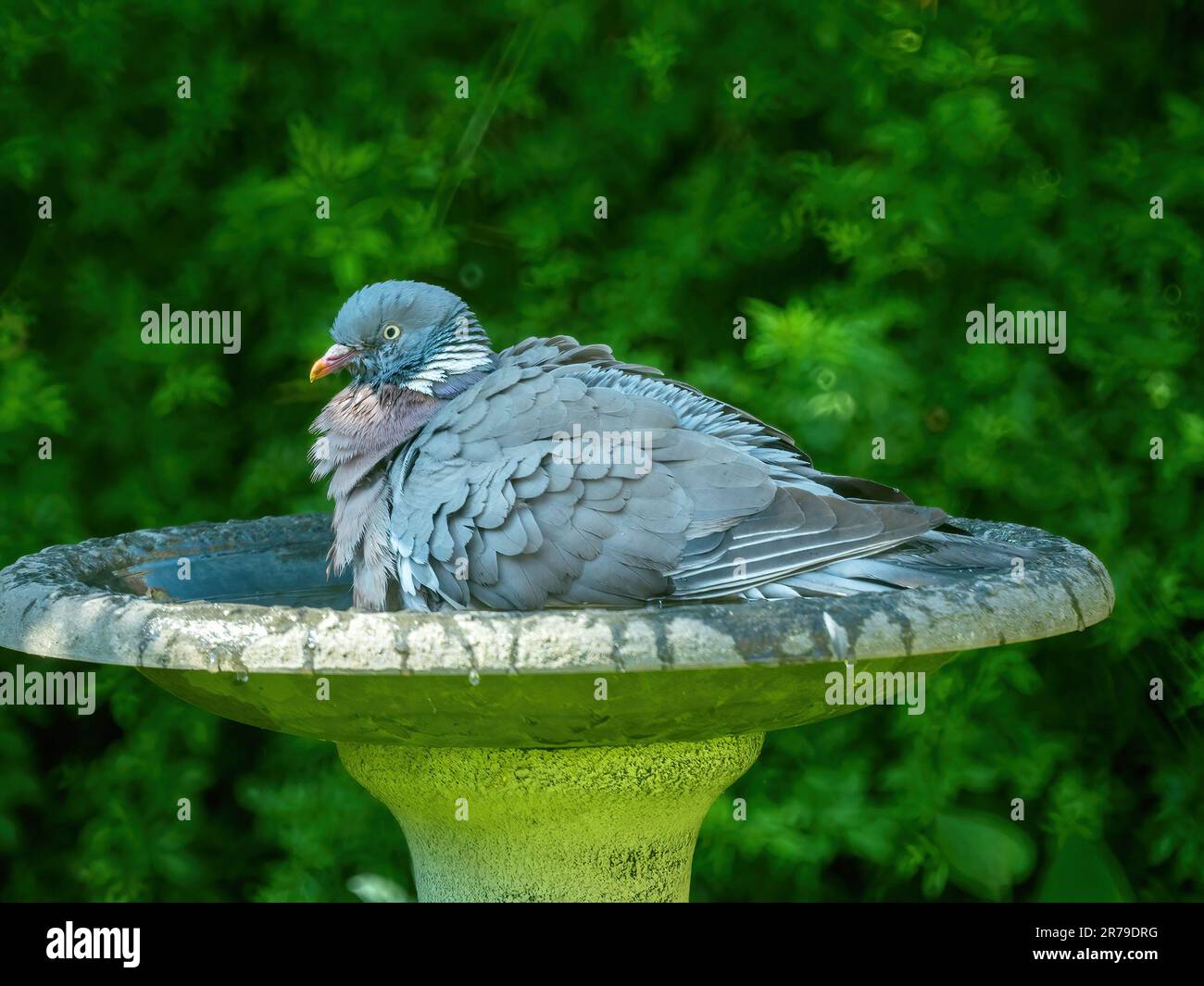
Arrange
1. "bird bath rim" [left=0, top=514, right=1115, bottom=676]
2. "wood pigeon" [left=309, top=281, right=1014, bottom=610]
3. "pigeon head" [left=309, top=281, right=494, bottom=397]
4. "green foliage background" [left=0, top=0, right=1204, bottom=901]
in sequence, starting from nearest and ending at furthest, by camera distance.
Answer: "bird bath rim" [left=0, top=514, right=1115, bottom=676]
"wood pigeon" [left=309, top=281, right=1014, bottom=610]
"pigeon head" [left=309, top=281, right=494, bottom=397]
"green foliage background" [left=0, top=0, right=1204, bottom=901]

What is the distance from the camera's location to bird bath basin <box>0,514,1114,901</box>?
1.86 m

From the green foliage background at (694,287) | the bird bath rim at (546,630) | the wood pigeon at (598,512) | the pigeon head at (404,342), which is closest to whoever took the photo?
the bird bath rim at (546,630)

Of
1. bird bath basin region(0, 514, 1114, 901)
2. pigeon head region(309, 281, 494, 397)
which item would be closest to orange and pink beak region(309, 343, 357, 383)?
pigeon head region(309, 281, 494, 397)

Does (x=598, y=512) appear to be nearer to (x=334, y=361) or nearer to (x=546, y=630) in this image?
(x=546, y=630)

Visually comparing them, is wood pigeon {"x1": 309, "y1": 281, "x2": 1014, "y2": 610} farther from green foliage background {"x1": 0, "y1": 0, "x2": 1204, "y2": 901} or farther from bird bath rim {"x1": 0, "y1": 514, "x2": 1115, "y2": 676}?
green foliage background {"x1": 0, "y1": 0, "x2": 1204, "y2": 901}

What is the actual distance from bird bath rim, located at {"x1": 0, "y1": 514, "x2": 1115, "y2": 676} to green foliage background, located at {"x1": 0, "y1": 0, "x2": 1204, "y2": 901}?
1.38 meters

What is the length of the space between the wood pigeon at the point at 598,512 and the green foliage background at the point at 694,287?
1063 mm

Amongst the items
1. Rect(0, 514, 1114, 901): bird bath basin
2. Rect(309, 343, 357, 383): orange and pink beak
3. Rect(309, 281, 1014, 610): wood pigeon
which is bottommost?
Rect(0, 514, 1114, 901): bird bath basin

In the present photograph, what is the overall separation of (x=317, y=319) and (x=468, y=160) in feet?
1.87

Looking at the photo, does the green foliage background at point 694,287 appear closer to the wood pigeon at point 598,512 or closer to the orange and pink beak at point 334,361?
the orange and pink beak at point 334,361

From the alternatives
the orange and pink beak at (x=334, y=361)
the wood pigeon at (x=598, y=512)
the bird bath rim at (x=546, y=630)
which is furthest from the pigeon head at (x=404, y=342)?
the bird bath rim at (x=546, y=630)

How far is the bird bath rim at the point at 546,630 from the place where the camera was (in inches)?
72.7

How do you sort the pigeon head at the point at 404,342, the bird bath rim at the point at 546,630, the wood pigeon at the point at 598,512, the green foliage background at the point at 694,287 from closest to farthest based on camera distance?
the bird bath rim at the point at 546,630
the wood pigeon at the point at 598,512
the pigeon head at the point at 404,342
the green foliage background at the point at 694,287

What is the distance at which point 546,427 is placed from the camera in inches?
88.1
